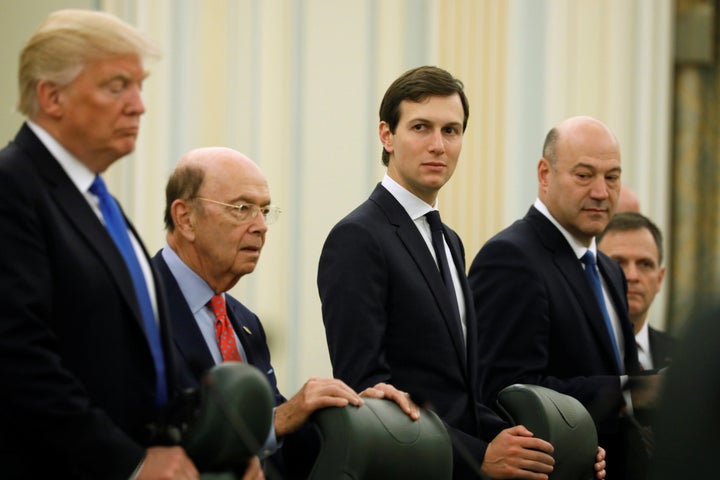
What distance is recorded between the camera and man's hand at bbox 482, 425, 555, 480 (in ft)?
11.1

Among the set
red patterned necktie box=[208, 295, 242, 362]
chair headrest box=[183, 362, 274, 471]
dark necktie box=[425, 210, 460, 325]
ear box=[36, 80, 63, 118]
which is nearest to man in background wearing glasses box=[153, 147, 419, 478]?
red patterned necktie box=[208, 295, 242, 362]

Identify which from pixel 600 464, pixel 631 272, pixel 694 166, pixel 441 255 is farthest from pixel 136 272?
pixel 694 166

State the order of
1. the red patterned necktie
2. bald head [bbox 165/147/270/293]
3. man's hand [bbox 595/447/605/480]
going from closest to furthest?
the red patterned necktie < bald head [bbox 165/147/270/293] < man's hand [bbox 595/447/605/480]

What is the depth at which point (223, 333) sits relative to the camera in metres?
→ 3.32

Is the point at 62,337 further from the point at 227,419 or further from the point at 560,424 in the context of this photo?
the point at 560,424

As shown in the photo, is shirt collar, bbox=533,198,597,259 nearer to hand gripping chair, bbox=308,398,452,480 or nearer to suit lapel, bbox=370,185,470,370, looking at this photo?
suit lapel, bbox=370,185,470,370

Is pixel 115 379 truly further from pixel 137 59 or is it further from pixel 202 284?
pixel 202 284

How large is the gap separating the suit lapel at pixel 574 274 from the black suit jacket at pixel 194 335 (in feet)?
3.28

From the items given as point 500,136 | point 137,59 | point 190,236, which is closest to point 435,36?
point 500,136

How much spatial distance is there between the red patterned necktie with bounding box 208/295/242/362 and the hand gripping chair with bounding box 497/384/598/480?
0.78 metres

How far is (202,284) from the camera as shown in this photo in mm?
3361

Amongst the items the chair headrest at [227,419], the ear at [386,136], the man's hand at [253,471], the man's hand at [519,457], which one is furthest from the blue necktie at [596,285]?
the chair headrest at [227,419]

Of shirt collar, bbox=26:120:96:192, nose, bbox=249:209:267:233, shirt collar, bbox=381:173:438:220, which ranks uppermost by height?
shirt collar, bbox=26:120:96:192

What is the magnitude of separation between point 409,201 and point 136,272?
1.21m
